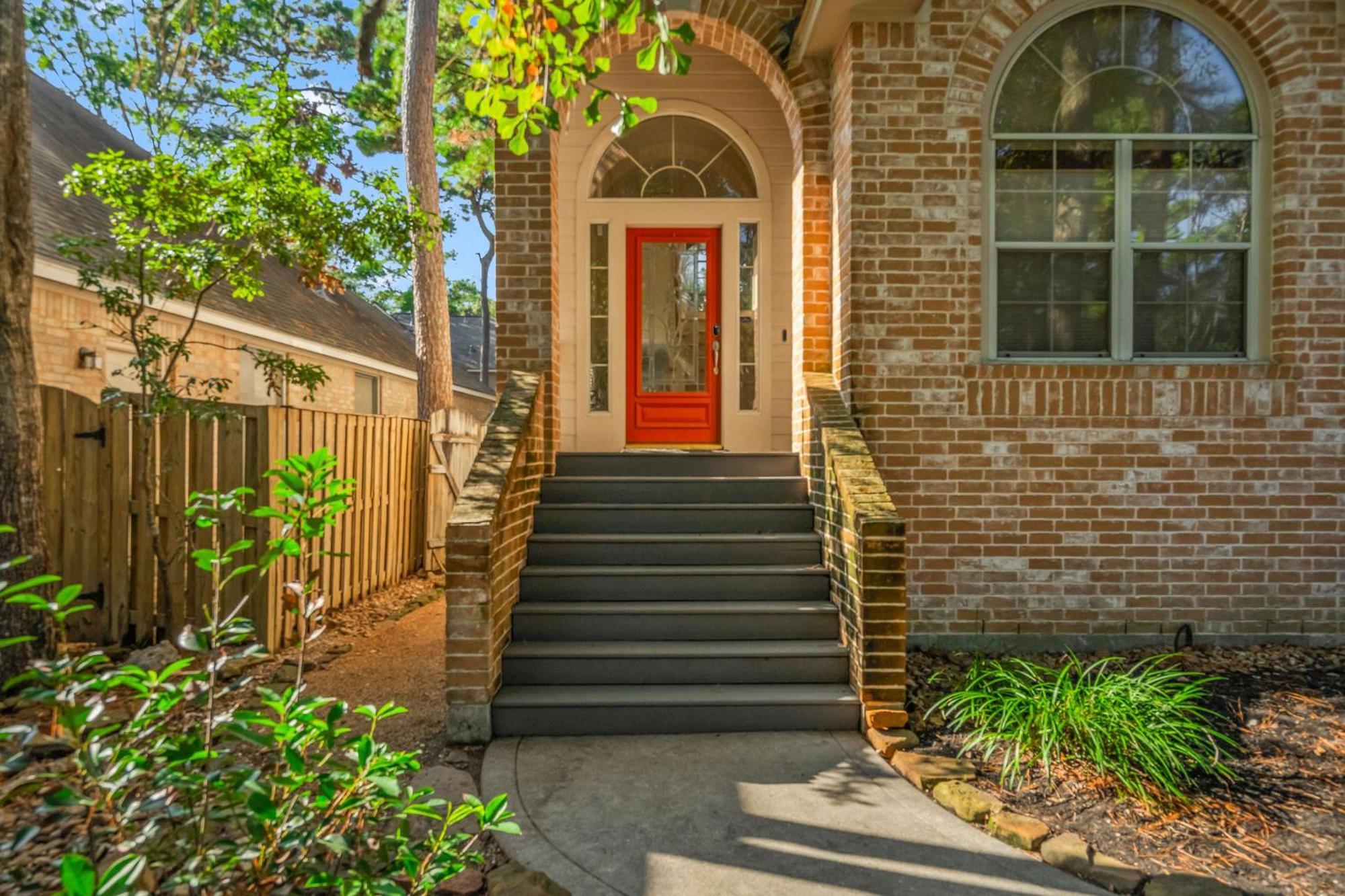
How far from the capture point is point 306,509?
1.90m

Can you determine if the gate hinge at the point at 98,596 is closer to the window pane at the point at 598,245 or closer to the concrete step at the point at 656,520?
the concrete step at the point at 656,520

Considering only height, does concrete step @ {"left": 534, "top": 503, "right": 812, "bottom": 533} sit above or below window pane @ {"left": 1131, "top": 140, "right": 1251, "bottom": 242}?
A: below

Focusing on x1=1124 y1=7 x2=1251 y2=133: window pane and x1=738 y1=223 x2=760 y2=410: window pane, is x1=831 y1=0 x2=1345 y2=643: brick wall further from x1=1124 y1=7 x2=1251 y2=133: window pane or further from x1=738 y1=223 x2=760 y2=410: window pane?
x1=738 y1=223 x2=760 y2=410: window pane

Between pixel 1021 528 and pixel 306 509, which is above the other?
pixel 306 509

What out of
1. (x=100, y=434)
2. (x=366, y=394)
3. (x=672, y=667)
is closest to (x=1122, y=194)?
(x=672, y=667)

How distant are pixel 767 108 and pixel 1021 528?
3.88 meters

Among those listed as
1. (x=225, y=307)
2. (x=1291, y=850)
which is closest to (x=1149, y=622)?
(x=1291, y=850)

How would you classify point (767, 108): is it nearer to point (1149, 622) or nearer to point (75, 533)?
point (1149, 622)

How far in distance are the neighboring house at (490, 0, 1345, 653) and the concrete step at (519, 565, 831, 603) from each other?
2.57ft

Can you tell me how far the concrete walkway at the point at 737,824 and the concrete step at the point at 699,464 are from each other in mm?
2081

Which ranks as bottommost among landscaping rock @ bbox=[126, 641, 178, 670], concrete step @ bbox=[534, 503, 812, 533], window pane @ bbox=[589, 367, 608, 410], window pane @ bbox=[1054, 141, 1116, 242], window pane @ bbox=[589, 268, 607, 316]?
landscaping rock @ bbox=[126, 641, 178, 670]

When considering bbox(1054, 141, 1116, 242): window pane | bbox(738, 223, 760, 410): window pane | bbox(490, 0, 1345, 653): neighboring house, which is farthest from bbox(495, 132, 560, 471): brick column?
bbox(1054, 141, 1116, 242): window pane

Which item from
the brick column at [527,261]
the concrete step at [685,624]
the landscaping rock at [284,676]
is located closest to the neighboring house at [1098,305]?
the brick column at [527,261]

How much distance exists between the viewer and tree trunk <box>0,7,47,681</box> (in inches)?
158
